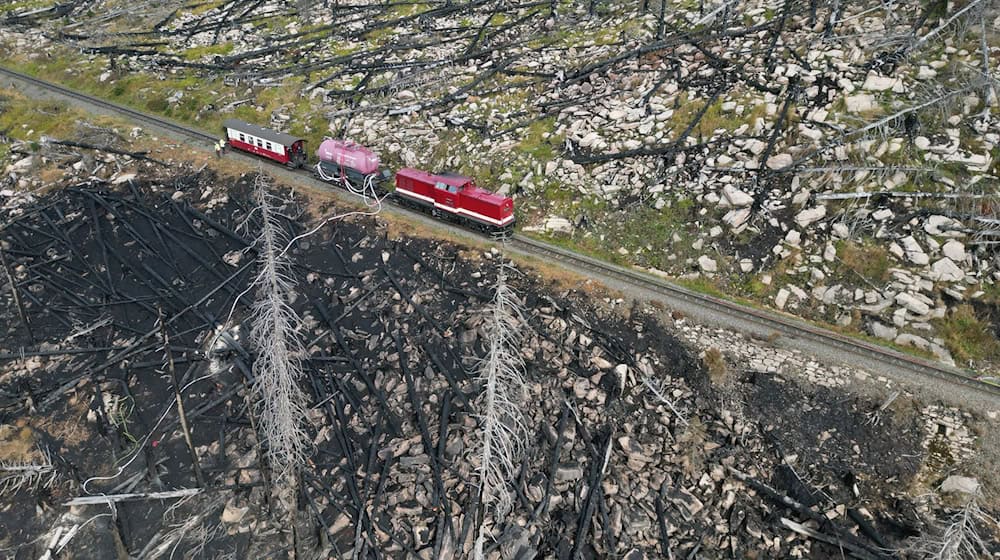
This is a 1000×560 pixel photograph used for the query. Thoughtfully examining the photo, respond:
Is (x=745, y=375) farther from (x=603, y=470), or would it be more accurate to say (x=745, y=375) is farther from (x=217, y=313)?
(x=217, y=313)

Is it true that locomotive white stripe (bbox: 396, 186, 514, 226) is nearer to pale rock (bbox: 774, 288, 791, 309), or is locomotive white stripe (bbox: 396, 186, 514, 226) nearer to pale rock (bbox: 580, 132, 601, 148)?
pale rock (bbox: 580, 132, 601, 148)

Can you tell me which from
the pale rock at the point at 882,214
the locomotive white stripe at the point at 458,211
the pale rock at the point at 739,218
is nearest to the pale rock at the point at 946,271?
the pale rock at the point at 882,214

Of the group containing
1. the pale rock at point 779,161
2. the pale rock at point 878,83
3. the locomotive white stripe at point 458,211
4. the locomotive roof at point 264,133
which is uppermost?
the pale rock at point 878,83

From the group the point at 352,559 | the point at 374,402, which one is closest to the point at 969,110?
the point at 374,402

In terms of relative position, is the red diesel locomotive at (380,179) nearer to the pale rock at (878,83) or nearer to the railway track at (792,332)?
the railway track at (792,332)

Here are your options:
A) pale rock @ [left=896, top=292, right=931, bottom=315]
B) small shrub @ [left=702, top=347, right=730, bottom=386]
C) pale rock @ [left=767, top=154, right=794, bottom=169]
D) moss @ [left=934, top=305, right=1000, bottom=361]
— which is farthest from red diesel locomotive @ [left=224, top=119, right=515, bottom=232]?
moss @ [left=934, top=305, right=1000, bottom=361]
